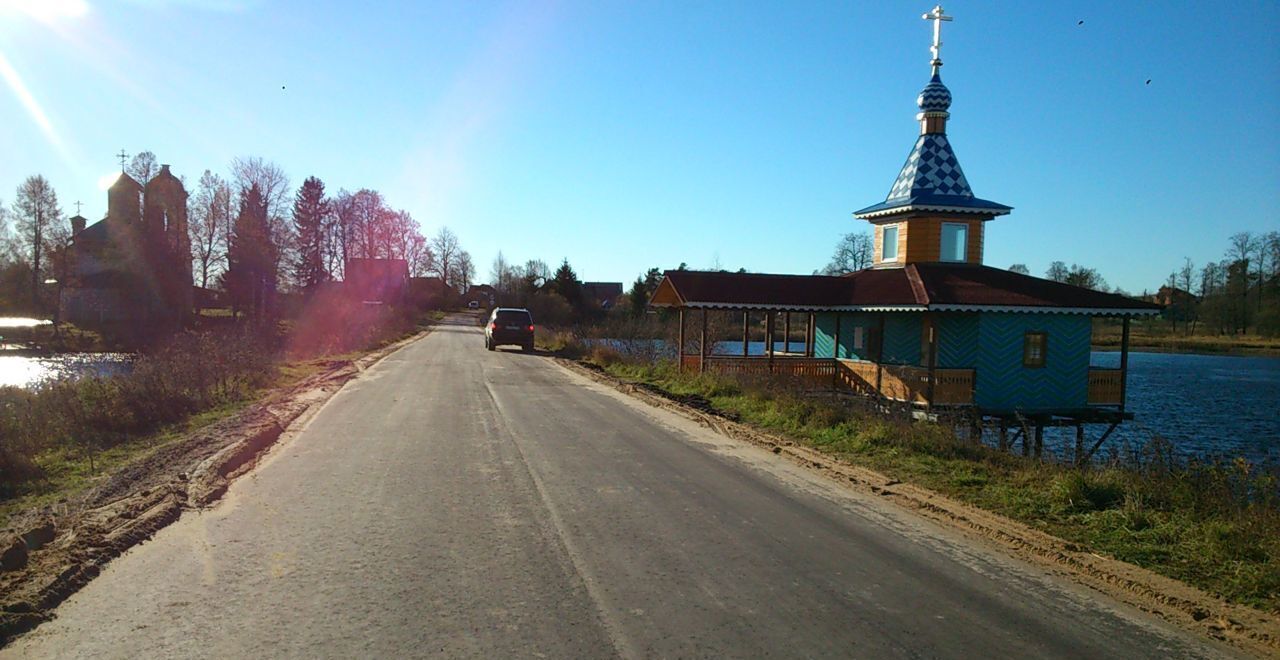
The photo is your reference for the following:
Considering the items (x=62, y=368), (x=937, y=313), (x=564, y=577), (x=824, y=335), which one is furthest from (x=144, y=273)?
(x=564, y=577)

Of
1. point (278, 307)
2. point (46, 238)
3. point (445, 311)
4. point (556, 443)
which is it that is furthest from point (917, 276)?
point (445, 311)

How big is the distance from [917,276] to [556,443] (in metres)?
15.8

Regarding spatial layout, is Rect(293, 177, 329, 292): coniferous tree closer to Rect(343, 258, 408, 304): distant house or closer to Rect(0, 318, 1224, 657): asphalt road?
Rect(343, 258, 408, 304): distant house

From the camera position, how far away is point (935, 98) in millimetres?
26953

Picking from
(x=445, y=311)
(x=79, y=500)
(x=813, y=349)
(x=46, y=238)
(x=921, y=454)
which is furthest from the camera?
(x=445, y=311)

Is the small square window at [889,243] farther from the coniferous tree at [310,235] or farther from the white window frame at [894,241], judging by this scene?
the coniferous tree at [310,235]

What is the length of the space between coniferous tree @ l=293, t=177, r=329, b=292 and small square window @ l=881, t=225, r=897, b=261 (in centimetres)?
5102

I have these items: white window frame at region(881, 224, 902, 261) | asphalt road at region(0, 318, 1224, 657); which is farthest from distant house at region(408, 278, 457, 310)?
asphalt road at region(0, 318, 1224, 657)

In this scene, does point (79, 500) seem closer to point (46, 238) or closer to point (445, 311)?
point (46, 238)

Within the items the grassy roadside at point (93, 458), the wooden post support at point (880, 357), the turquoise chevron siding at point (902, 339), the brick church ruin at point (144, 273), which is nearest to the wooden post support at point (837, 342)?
the wooden post support at point (880, 357)

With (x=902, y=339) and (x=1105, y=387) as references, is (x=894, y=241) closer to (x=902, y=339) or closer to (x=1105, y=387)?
(x=902, y=339)

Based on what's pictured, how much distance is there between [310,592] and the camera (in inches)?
202

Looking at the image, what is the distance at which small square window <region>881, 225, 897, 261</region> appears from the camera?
87.4ft

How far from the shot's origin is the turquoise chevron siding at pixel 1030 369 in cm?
2241
